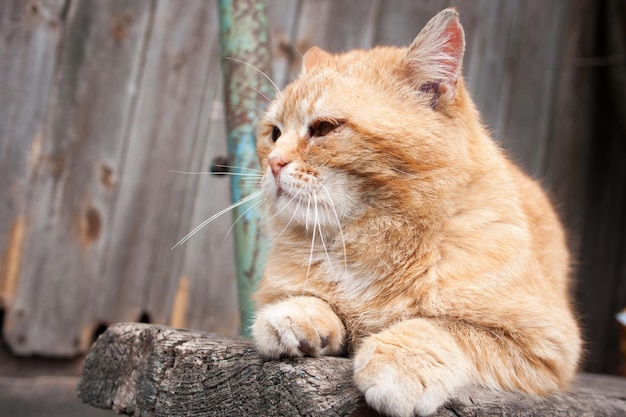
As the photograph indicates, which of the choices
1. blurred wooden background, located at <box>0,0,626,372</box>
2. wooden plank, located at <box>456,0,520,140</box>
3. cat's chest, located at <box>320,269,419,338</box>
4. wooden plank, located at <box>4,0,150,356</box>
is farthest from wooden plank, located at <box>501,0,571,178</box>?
cat's chest, located at <box>320,269,419,338</box>

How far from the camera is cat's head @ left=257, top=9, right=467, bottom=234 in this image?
5.04 feet

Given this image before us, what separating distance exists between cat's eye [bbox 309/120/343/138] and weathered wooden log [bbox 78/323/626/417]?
521 millimetres

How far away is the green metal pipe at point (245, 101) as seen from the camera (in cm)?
190

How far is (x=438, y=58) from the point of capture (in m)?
1.63

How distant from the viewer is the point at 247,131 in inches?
76.0

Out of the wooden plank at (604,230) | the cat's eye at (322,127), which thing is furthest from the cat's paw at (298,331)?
the wooden plank at (604,230)

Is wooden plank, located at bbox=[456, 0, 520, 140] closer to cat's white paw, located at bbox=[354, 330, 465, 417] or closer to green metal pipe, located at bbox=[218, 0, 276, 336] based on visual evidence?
green metal pipe, located at bbox=[218, 0, 276, 336]

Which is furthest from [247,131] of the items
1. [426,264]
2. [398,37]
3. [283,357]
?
[398,37]

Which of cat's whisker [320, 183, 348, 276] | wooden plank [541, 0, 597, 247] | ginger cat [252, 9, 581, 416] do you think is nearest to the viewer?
ginger cat [252, 9, 581, 416]

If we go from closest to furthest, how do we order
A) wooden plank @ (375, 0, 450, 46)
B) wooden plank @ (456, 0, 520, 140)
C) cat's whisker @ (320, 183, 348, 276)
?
cat's whisker @ (320, 183, 348, 276), wooden plank @ (375, 0, 450, 46), wooden plank @ (456, 0, 520, 140)

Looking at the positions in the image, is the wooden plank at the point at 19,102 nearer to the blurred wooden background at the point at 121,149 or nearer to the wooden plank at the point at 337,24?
the blurred wooden background at the point at 121,149

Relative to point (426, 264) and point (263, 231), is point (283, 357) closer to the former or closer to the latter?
point (426, 264)

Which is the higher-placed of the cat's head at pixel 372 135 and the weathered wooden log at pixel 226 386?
the cat's head at pixel 372 135

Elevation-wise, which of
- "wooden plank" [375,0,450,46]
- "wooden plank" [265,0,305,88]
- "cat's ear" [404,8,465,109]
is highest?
"wooden plank" [375,0,450,46]
